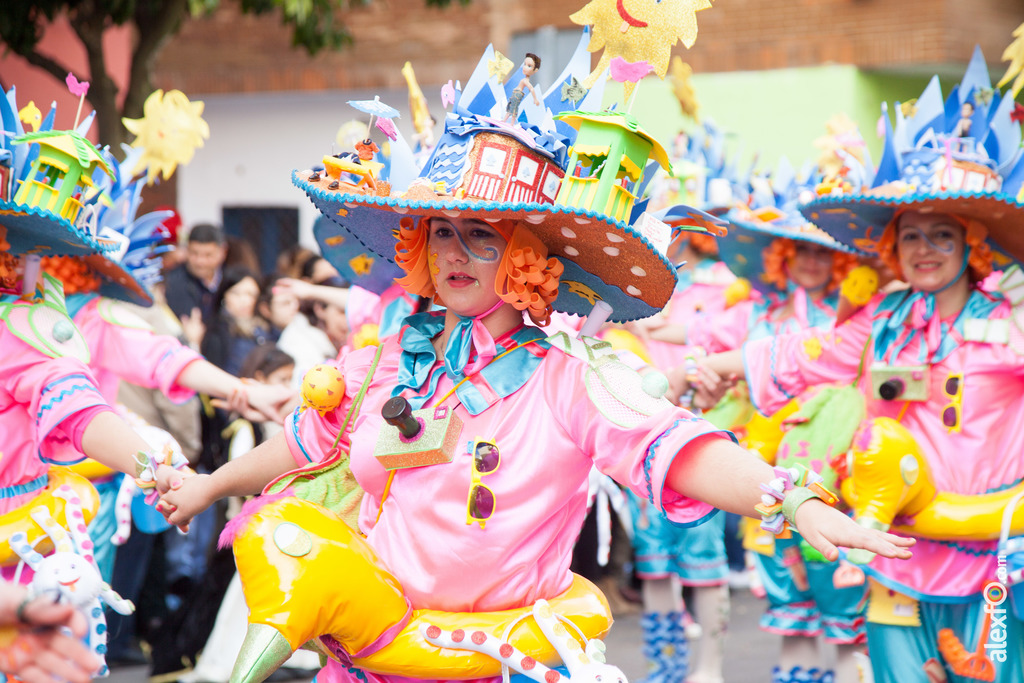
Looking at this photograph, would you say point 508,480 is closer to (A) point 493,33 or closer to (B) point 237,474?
(B) point 237,474

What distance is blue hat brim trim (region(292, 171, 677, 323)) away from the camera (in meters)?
2.63

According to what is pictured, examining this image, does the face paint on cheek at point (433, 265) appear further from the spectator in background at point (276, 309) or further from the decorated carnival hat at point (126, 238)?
the spectator in background at point (276, 309)

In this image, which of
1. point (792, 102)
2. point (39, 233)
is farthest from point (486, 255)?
point (792, 102)

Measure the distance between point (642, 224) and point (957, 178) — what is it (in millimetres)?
1787

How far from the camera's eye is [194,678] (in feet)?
20.0

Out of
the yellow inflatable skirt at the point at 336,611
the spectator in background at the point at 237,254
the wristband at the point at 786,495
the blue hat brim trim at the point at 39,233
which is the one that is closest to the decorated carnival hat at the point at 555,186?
the wristband at the point at 786,495

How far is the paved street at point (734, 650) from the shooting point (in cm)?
655

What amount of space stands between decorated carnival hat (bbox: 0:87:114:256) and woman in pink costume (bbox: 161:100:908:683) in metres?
1.16

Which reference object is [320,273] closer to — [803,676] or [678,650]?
[678,650]

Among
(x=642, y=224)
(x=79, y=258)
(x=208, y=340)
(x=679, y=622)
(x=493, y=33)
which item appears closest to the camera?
(x=642, y=224)

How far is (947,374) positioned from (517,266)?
2.01 metres

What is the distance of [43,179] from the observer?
3.76 m

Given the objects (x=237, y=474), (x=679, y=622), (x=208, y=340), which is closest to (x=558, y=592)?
(x=237, y=474)

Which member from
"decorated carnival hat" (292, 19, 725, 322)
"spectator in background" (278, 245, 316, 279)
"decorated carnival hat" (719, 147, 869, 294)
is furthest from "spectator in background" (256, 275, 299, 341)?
"decorated carnival hat" (292, 19, 725, 322)
